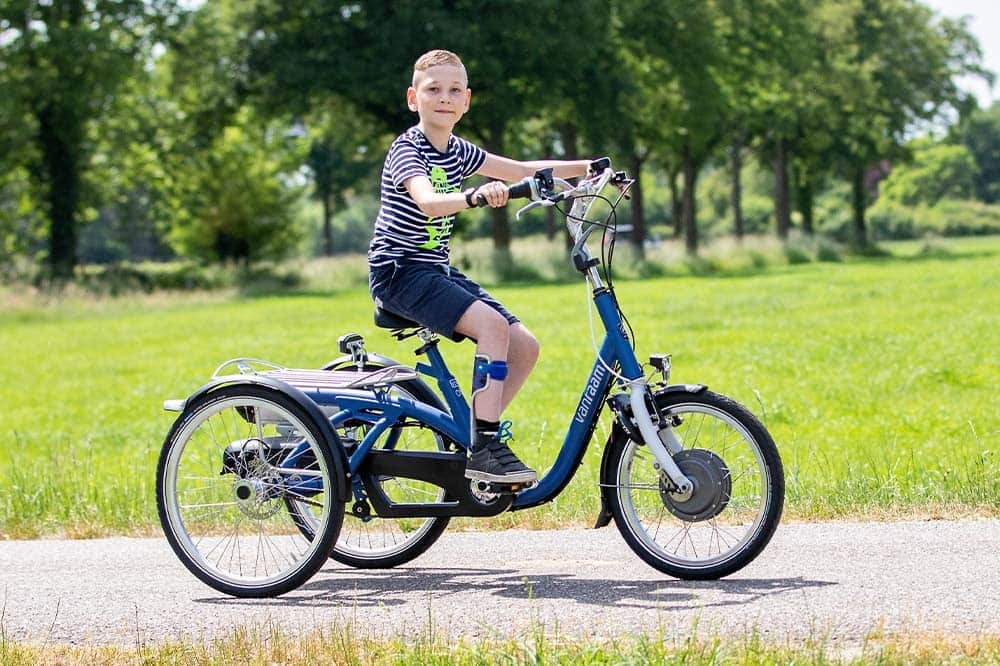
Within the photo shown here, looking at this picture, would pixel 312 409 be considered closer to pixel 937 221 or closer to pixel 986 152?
pixel 937 221

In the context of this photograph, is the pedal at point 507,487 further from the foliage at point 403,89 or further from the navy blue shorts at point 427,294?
the foliage at point 403,89

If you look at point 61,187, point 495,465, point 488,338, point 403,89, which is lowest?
point 495,465

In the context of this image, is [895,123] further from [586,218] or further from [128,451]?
[586,218]

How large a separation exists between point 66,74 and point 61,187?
12.4 feet

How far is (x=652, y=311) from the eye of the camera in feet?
92.1

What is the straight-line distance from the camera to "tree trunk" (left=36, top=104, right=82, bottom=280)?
134 ft

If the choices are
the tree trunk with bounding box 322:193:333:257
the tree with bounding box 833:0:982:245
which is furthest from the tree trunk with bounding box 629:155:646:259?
the tree trunk with bounding box 322:193:333:257

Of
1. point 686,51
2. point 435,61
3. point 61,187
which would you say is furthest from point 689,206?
point 435,61

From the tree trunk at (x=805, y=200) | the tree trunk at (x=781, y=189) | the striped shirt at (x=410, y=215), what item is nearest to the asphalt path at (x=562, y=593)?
the striped shirt at (x=410, y=215)

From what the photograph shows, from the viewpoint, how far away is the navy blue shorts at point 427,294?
212 inches

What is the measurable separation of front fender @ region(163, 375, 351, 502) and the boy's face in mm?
1174

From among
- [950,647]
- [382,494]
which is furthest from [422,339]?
[950,647]

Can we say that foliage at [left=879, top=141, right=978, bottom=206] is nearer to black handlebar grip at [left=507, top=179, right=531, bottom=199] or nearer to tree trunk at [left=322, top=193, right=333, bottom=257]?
tree trunk at [left=322, top=193, right=333, bottom=257]

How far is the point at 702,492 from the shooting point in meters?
5.24
